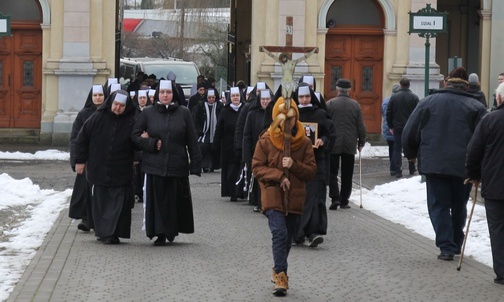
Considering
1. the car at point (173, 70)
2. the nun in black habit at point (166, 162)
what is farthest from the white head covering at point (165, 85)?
the car at point (173, 70)

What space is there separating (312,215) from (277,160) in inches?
115

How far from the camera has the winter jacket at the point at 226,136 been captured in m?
19.5

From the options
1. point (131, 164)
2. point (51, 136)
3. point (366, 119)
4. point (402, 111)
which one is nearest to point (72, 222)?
point (131, 164)

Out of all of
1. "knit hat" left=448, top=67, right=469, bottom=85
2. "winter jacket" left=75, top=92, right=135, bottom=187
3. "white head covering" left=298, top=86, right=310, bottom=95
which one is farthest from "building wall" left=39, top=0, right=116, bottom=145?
"knit hat" left=448, top=67, right=469, bottom=85

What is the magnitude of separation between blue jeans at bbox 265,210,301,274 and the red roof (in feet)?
196

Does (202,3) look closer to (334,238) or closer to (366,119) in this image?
(366,119)

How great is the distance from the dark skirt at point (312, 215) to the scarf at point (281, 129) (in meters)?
2.74

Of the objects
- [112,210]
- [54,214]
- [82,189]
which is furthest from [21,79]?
[112,210]

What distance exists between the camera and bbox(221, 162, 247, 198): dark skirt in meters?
19.0

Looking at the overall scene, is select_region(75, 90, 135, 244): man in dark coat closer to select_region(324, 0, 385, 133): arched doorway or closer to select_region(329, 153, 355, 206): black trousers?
select_region(329, 153, 355, 206): black trousers

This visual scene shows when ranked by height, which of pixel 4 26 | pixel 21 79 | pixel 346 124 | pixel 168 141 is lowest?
pixel 168 141

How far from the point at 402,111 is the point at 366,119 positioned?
894 centimetres

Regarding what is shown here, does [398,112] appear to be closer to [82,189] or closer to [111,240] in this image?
[82,189]

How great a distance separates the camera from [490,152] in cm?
1127
